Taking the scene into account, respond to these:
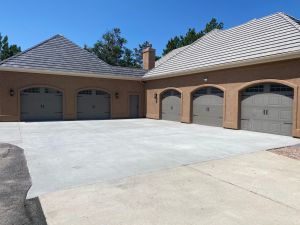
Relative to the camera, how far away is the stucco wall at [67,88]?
1678cm

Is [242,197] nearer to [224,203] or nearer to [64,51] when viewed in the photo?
[224,203]

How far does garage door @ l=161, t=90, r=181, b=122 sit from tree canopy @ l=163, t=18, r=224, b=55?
98.1 feet

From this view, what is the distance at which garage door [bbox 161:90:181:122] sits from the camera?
18.3 metres

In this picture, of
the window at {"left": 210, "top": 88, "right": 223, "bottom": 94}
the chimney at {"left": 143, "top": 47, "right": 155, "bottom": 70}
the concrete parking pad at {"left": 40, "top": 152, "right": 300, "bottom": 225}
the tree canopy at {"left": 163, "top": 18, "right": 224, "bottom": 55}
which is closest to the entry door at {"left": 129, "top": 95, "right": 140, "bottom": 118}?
the chimney at {"left": 143, "top": 47, "right": 155, "bottom": 70}

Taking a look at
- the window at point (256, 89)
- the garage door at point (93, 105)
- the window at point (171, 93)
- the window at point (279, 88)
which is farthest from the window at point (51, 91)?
the window at point (279, 88)

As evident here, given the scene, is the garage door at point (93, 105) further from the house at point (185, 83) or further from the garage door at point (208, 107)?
the garage door at point (208, 107)

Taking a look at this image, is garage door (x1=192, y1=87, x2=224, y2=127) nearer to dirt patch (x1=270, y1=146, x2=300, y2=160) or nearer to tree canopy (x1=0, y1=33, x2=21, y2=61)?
dirt patch (x1=270, y1=146, x2=300, y2=160)

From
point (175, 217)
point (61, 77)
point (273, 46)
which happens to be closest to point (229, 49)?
point (273, 46)

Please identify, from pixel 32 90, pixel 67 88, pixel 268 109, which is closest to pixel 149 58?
pixel 67 88

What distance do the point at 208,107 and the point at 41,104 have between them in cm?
1145

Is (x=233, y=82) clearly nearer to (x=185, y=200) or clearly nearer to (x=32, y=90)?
(x=185, y=200)

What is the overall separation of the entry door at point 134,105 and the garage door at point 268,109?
34.3 ft

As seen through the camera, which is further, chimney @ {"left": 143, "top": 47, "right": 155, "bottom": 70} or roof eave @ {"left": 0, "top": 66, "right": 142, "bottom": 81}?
chimney @ {"left": 143, "top": 47, "right": 155, "bottom": 70}

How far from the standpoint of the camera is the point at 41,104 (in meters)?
18.0
